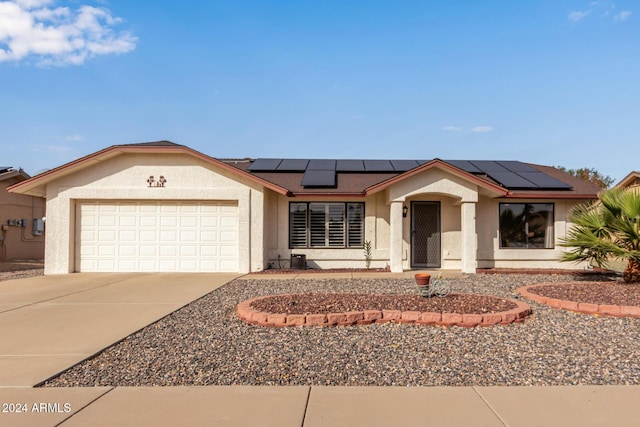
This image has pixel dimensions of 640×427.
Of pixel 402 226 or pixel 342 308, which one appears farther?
pixel 402 226

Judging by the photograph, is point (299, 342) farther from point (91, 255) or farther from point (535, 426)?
point (91, 255)

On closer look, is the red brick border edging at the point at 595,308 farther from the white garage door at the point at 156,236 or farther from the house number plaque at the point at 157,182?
the house number plaque at the point at 157,182

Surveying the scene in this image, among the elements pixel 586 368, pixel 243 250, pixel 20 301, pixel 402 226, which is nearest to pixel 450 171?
pixel 402 226

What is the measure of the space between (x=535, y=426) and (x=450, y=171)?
1137 centimetres

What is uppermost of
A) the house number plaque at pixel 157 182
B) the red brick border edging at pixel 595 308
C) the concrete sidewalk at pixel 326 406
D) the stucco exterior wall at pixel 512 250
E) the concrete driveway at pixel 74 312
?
the house number plaque at pixel 157 182

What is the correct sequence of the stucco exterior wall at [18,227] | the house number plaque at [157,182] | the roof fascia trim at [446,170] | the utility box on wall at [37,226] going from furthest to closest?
the utility box on wall at [37,226] < the stucco exterior wall at [18,227] < the house number plaque at [157,182] < the roof fascia trim at [446,170]

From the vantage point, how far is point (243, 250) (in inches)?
567

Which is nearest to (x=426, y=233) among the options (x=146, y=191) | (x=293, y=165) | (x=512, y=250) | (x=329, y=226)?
(x=512, y=250)

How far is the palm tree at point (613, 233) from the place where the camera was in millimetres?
10219

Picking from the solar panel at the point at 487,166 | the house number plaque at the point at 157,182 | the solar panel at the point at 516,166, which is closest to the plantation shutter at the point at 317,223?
the house number plaque at the point at 157,182

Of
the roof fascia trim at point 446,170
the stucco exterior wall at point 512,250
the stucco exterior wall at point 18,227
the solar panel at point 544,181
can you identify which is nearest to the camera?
the roof fascia trim at point 446,170

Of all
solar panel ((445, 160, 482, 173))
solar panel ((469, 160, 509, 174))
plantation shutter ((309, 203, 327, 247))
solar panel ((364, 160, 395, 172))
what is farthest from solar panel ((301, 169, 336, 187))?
solar panel ((469, 160, 509, 174))

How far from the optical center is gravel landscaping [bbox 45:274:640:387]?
4730mm

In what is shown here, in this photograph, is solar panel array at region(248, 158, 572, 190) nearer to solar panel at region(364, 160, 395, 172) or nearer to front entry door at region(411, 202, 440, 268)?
solar panel at region(364, 160, 395, 172)
